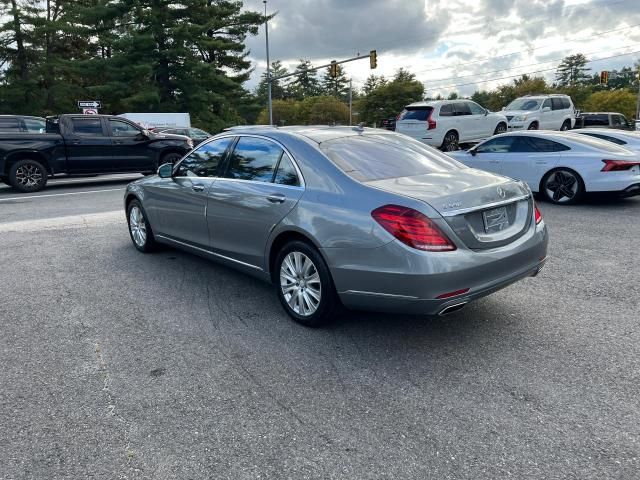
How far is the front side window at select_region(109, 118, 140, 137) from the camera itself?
13828 millimetres

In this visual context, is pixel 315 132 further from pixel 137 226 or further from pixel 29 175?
pixel 29 175

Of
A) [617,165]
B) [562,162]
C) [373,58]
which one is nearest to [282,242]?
[562,162]

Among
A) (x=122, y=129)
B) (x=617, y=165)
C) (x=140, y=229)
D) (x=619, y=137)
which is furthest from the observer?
(x=122, y=129)

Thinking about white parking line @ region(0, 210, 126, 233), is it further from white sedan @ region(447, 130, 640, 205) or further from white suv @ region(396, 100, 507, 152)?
white suv @ region(396, 100, 507, 152)

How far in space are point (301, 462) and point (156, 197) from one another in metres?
4.12

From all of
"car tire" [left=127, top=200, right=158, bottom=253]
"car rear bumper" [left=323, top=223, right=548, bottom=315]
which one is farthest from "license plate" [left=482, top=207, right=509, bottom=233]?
"car tire" [left=127, top=200, right=158, bottom=253]

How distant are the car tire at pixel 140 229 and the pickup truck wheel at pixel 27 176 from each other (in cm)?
776

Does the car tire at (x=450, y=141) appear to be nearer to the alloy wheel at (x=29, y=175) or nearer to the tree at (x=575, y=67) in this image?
the alloy wheel at (x=29, y=175)

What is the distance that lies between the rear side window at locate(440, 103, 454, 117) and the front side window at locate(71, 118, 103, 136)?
10683mm

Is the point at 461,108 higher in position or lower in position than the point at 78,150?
higher

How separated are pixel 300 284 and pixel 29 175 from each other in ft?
37.6

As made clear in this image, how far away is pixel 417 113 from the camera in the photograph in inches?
687

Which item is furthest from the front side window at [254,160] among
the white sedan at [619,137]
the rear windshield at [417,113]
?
the rear windshield at [417,113]

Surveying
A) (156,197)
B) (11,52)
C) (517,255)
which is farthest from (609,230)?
(11,52)
